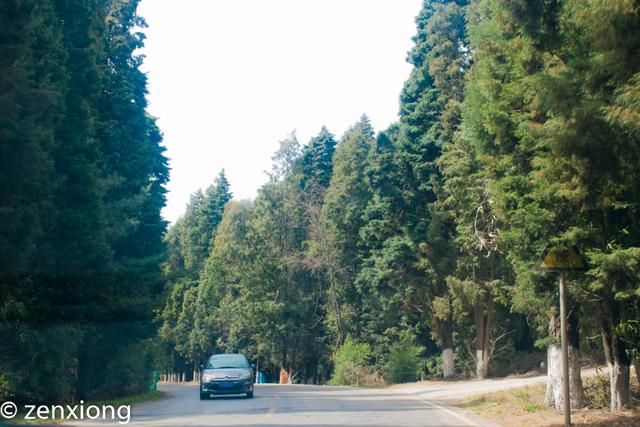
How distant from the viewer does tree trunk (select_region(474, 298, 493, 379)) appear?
38.1 m

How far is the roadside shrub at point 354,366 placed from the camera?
4895 centimetres

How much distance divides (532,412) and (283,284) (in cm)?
5010

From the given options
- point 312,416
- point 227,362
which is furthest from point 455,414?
point 227,362

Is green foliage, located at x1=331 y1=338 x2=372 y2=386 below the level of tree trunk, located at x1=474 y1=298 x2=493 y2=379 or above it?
below

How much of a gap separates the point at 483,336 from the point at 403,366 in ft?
21.8

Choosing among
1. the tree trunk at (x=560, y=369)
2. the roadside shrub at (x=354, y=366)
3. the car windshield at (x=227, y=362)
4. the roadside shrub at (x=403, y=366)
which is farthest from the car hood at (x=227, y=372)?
the roadside shrub at (x=354, y=366)

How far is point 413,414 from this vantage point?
18.8 m

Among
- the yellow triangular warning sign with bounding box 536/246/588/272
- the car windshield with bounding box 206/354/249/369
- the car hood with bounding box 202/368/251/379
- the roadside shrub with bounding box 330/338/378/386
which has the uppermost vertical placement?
the yellow triangular warning sign with bounding box 536/246/588/272

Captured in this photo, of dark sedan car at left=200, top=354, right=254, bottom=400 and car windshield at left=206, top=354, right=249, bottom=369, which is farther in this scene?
car windshield at left=206, top=354, right=249, bottom=369

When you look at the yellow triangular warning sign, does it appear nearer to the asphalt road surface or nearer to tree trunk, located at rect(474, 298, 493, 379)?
the asphalt road surface

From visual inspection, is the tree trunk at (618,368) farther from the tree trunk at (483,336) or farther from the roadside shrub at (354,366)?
the roadside shrub at (354,366)

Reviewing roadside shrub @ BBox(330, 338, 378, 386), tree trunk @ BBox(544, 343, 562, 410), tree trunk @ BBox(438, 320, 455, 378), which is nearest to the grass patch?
tree trunk @ BBox(544, 343, 562, 410)

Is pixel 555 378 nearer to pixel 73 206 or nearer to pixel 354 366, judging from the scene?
pixel 73 206

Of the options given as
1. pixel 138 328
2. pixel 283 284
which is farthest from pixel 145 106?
pixel 283 284
